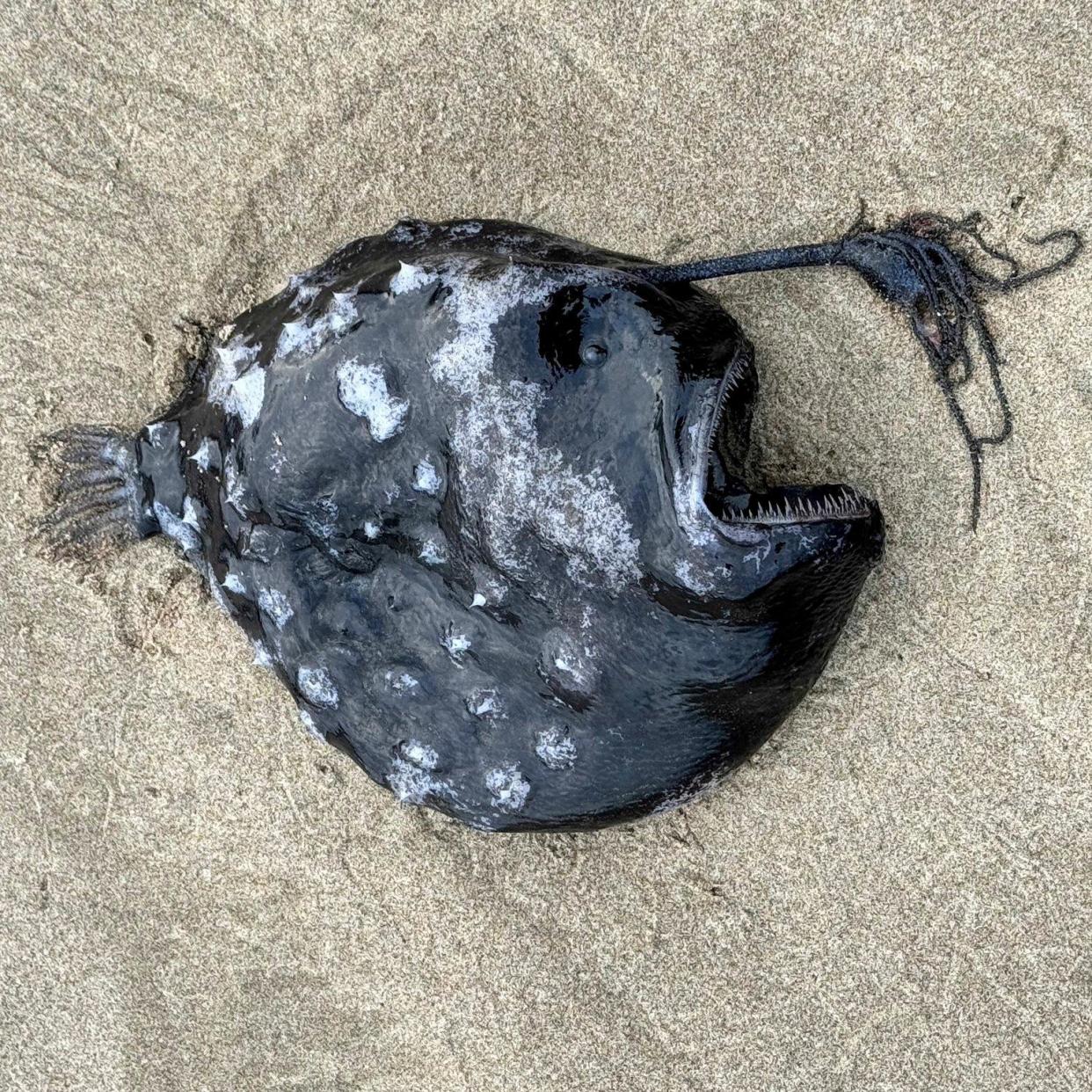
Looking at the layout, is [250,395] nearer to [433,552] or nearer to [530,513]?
[433,552]

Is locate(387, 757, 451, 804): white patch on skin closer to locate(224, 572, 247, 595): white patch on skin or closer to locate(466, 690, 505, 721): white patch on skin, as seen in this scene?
locate(466, 690, 505, 721): white patch on skin

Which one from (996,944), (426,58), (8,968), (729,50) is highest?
(729,50)

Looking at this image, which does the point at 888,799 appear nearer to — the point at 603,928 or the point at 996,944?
the point at 996,944

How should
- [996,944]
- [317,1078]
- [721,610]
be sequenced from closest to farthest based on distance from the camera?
1. [721,610]
2. [996,944]
3. [317,1078]

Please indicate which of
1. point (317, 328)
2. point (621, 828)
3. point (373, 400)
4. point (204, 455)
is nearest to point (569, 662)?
point (373, 400)

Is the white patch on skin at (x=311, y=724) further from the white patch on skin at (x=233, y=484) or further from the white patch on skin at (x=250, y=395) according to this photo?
the white patch on skin at (x=250, y=395)

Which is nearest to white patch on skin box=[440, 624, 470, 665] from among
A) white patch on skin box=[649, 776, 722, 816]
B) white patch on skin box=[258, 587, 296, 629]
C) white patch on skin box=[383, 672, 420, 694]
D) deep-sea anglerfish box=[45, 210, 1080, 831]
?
deep-sea anglerfish box=[45, 210, 1080, 831]

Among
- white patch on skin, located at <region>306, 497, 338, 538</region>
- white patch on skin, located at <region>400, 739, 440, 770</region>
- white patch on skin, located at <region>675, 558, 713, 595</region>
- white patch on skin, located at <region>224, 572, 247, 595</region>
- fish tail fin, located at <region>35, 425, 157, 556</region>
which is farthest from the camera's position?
fish tail fin, located at <region>35, 425, 157, 556</region>

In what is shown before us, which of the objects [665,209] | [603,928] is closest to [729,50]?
[665,209]
